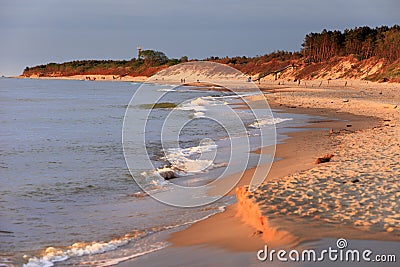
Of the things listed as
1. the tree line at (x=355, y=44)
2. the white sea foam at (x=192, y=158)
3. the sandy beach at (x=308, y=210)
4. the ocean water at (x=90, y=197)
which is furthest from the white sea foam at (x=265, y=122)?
the tree line at (x=355, y=44)

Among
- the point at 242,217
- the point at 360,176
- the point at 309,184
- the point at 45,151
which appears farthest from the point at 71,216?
the point at 45,151

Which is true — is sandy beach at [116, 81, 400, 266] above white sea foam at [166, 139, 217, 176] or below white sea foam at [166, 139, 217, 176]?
above

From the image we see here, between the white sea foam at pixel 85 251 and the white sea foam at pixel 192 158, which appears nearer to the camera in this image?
the white sea foam at pixel 85 251

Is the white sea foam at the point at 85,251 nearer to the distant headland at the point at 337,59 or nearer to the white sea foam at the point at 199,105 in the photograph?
the white sea foam at the point at 199,105

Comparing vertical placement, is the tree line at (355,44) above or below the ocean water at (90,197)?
above

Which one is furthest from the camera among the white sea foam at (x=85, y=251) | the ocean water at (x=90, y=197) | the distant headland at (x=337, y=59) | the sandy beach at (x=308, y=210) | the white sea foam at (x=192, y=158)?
the distant headland at (x=337, y=59)

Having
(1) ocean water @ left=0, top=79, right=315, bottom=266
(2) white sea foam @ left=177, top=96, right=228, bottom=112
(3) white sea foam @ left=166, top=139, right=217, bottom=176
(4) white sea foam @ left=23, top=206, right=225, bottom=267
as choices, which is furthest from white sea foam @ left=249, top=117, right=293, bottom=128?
(4) white sea foam @ left=23, top=206, right=225, bottom=267

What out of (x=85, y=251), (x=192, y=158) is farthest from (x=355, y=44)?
(x=85, y=251)

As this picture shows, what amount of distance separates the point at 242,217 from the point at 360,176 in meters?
2.87

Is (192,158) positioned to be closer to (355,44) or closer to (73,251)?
(73,251)

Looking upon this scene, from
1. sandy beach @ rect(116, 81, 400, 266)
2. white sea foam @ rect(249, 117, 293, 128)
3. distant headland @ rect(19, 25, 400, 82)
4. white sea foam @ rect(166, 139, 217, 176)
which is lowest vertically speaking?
white sea foam @ rect(166, 139, 217, 176)

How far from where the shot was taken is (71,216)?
7660 millimetres

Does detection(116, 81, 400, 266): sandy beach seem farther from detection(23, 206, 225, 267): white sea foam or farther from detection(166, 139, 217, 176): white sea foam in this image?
detection(166, 139, 217, 176): white sea foam

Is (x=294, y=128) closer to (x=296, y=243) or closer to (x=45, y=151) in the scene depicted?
(x=45, y=151)
